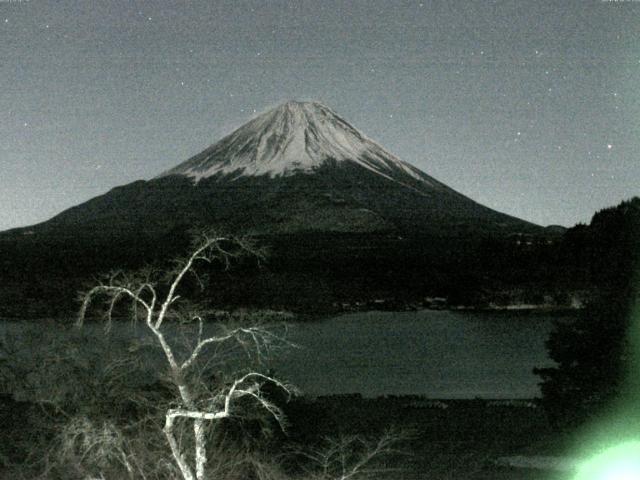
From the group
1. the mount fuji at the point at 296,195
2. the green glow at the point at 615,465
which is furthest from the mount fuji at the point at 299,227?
the green glow at the point at 615,465

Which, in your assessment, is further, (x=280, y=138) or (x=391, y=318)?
(x=280, y=138)

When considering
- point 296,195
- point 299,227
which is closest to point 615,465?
point 299,227

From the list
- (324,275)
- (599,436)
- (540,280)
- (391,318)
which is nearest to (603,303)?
(599,436)

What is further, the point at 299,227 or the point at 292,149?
the point at 292,149

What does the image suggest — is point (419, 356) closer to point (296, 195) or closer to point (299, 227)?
point (299, 227)

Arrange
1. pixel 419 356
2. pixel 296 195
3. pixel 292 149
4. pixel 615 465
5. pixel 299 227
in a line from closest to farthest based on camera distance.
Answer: pixel 615 465, pixel 419 356, pixel 299 227, pixel 296 195, pixel 292 149

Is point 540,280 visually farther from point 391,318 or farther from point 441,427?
point 441,427

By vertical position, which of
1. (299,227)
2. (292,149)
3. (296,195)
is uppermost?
(292,149)
